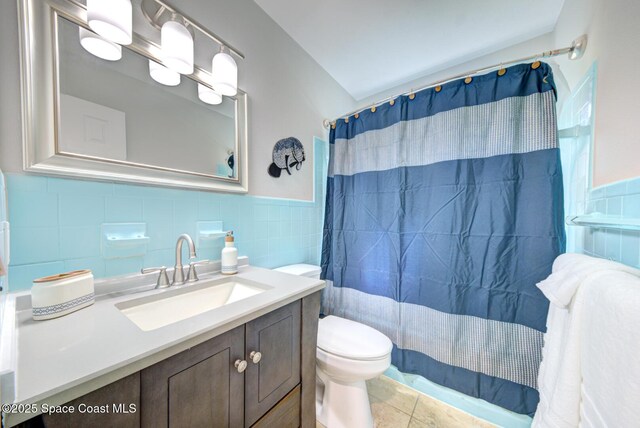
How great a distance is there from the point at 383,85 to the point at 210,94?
160 centimetres

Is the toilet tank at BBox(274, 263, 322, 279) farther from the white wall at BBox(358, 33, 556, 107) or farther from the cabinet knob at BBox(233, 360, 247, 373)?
the white wall at BBox(358, 33, 556, 107)

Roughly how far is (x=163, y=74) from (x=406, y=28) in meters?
1.47

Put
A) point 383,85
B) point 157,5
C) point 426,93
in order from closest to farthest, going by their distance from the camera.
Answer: point 157,5 < point 426,93 < point 383,85

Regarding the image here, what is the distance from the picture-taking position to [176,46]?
884mm

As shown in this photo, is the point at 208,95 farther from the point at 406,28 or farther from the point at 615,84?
the point at 615,84

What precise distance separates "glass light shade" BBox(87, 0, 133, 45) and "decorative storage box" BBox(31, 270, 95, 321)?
83 centimetres

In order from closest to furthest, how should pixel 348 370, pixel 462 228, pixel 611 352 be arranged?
pixel 611 352 → pixel 348 370 → pixel 462 228

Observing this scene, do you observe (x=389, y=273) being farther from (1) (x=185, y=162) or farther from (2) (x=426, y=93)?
(1) (x=185, y=162)

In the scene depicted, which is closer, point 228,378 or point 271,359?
point 228,378

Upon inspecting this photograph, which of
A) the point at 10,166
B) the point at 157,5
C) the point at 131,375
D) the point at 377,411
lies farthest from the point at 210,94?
the point at 377,411

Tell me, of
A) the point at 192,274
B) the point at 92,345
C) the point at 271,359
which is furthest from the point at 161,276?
the point at 271,359

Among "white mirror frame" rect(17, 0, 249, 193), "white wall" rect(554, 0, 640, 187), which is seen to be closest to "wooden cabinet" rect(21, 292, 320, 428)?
"white mirror frame" rect(17, 0, 249, 193)

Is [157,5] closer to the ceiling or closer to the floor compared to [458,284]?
closer to the ceiling

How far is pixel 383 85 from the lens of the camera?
6.58 feet
